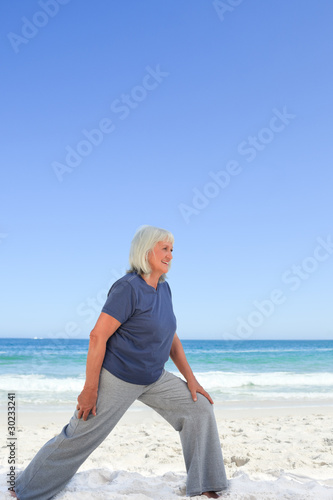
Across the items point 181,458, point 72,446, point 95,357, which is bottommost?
point 181,458

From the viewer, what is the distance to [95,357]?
2553 millimetres

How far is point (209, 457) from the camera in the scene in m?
2.86

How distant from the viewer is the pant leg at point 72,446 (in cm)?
261

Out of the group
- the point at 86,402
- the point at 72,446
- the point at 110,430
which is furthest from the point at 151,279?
the point at 72,446

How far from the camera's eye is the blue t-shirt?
262 cm

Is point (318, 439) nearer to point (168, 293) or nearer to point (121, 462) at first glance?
point (121, 462)

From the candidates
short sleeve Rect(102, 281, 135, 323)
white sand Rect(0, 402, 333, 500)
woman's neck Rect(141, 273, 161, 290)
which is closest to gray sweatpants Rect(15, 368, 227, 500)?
white sand Rect(0, 402, 333, 500)

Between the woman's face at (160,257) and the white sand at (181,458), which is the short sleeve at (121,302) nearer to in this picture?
the woman's face at (160,257)

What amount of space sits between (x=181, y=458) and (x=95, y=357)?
1940mm

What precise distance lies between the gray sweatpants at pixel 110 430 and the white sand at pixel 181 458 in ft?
0.47

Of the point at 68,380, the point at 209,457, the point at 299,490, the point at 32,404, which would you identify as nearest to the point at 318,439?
the point at 299,490

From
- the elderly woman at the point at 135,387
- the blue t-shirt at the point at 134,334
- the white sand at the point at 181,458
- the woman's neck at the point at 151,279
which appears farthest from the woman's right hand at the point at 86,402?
the woman's neck at the point at 151,279

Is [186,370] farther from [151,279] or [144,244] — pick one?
[144,244]

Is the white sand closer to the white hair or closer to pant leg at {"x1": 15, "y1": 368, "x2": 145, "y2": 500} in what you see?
pant leg at {"x1": 15, "y1": 368, "x2": 145, "y2": 500}
